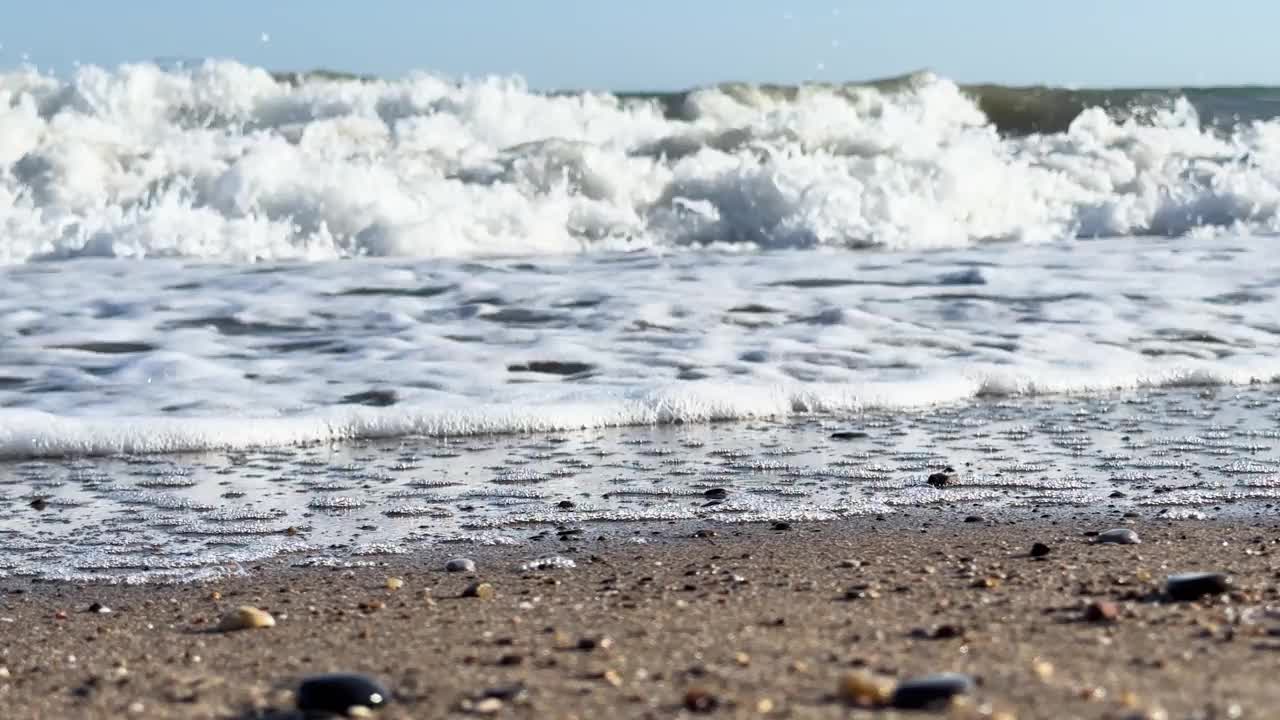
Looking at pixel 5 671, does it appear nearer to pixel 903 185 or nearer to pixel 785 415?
pixel 785 415

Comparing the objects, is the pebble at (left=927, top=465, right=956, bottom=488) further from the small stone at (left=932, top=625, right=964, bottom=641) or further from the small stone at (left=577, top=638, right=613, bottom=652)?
the small stone at (left=577, top=638, right=613, bottom=652)

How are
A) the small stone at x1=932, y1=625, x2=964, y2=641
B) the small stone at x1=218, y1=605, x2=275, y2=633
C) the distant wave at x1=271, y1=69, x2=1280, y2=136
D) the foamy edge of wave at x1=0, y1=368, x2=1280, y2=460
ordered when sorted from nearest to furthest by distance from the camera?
1. the small stone at x1=932, y1=625, x2=964, y2=641
2. the small stone at x1=218, y1=605, x2=275, y2=633
3. the foamy edge of wave at x1=0, y1=368, x2=1280, y2=460
4. the distant wave at x1=271, y1=69, x2=1280, y2=136

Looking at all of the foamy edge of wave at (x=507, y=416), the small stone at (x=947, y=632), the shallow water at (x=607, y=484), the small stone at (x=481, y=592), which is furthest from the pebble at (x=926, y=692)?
the foamy edge of wave at (x=507, y=416)

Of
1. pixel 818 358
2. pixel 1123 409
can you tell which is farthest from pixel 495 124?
pixel 1123 409

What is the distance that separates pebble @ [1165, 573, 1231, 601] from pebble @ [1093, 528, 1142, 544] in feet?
2.62

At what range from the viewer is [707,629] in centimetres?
265

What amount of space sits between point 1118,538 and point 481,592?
1266mm

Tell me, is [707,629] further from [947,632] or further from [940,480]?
[940,480]

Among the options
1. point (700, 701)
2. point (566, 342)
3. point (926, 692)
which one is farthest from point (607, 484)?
point (926, 692)

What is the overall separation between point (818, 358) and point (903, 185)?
23.6ft

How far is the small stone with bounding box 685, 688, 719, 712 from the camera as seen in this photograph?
205 centimetres

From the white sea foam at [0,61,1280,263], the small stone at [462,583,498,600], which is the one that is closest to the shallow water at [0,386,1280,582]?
the small stone at [462,583,498,600]

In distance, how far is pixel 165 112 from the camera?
13.8 meters

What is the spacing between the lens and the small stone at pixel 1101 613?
8.34 ft
